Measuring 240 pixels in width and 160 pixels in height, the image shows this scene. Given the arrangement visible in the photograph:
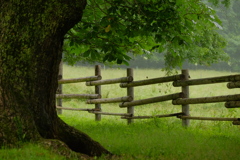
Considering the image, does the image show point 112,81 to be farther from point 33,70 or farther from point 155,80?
point 33,70

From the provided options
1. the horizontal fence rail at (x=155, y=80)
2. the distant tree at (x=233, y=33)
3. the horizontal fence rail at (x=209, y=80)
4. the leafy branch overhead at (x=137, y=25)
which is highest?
the distant tree at (x=233, y=33)

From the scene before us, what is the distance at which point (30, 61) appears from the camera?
5020 mm

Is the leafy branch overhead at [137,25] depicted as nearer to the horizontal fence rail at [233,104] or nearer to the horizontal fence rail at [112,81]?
the horizontal fence rail at [233,104]

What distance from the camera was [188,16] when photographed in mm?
6695

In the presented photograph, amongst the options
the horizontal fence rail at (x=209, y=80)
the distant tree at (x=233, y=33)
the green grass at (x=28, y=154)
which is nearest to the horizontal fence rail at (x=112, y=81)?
the horizontal fence rail at (x=209, y=80)

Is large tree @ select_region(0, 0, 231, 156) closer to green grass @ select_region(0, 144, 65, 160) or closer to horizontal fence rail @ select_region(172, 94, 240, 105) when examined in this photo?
green grass @ select_region(0, 144, 65, 160)

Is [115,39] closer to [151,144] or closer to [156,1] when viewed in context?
[156,1]

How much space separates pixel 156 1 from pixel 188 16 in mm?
667

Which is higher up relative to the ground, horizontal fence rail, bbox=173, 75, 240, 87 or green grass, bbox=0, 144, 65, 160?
horizontal fence rail, bbox=173, 75, 240, 87

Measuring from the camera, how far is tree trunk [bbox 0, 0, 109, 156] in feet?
15.5

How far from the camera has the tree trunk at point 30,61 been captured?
186 inches

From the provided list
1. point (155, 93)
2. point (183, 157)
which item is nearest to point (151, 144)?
point (183, 157)

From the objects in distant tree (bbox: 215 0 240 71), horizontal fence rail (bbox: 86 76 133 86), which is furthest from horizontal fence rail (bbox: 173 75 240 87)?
distant tree (bbox: 215 0 240 71)

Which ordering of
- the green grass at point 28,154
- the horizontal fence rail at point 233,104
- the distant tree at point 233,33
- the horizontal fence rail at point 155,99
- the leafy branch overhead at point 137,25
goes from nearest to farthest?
the green grass at point 28,154 < the leafy branch overhead at point 137,25 < the horizontal fence rail at point 233,104 < the horizontal fence rail at point 155,99 < the distant tree at point 233,33
